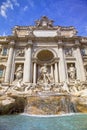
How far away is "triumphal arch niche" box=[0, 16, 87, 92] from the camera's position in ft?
68.9

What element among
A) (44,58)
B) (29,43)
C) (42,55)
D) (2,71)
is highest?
(29,43)

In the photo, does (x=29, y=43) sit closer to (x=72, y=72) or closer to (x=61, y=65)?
(x=61, y=65)

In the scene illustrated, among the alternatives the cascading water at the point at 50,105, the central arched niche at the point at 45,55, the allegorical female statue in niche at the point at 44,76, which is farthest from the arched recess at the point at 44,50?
the cascading water at the point at 50,105

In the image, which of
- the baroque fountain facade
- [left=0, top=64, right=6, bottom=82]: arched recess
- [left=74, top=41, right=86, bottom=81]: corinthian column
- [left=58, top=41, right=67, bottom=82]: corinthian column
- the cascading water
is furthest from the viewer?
[left=0, top=64, right=6, bottom=82]: arched recess

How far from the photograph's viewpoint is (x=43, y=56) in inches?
973

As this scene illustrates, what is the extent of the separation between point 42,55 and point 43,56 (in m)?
0.28

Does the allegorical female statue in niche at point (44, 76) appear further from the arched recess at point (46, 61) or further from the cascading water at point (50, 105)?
the cascading water at point (50, 105)

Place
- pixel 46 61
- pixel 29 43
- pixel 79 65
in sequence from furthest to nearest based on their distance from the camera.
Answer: pixel 46 61 < pixel 29 43 < pixel 79 65

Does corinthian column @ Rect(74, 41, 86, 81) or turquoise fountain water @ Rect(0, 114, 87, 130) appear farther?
corinthian column @ Rect(74, 41, 86, 81)

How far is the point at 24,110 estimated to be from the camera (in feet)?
36.8

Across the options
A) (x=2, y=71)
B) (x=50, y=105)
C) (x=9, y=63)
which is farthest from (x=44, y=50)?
(x=50, y=105)

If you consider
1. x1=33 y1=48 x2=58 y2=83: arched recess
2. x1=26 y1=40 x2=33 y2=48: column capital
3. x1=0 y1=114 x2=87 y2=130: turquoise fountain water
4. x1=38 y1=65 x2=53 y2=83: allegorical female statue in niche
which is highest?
x1=26 y1=40 x2=33 y2=48: column capital

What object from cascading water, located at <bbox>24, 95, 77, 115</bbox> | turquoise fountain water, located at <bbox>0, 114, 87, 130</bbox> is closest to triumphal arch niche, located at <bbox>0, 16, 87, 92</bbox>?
A: cascading water, located at <bbox>24, 95, 77, 115</bbox>

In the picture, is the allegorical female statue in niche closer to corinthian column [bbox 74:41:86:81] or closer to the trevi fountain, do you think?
the trevi fountain
